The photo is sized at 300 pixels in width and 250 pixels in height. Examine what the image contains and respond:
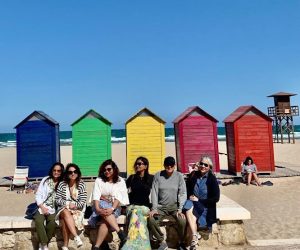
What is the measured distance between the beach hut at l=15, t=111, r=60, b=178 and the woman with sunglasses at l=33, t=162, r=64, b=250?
774cm

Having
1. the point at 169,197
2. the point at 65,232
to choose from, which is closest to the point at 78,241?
the point at 65,232

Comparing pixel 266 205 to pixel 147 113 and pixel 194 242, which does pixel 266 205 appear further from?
pixel 147 113

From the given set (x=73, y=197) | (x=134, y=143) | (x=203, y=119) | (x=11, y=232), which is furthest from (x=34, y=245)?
(x=203, y=119)

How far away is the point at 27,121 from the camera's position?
41.0 feet

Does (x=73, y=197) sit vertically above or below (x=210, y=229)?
above

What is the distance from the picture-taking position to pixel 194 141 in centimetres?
1278

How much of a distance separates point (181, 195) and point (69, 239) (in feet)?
5.49

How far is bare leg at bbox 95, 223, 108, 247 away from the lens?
452cm

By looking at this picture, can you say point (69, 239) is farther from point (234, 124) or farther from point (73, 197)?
point (234, 124)

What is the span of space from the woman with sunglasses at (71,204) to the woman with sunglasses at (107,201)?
0.18 metres

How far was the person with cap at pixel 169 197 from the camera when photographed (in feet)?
15.5

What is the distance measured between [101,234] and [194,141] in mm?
8603

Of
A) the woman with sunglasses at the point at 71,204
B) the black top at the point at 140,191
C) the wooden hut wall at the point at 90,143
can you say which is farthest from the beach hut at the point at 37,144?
the black top at the point at 140,191

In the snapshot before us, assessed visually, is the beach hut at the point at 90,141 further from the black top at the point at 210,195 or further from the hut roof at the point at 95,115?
the black top at the point at 210,195
